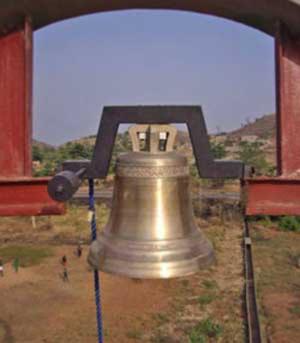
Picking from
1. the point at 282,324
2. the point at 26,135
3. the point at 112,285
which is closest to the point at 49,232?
the point at 112,285

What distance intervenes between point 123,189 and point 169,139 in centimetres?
29

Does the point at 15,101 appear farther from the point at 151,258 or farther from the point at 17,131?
the point at 151,258

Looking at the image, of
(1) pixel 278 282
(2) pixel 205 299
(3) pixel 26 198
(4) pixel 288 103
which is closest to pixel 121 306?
(2) pixel 205 299

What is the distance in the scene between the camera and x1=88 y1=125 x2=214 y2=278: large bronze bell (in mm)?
1600

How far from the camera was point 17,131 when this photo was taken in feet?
7.94

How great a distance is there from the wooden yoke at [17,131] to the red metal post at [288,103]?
4.35 feet

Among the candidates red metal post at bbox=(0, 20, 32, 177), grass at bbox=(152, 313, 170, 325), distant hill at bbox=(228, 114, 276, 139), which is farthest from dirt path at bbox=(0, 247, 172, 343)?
distant hill at bbox=(228, 114, 276, 139)

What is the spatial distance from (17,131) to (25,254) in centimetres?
1387

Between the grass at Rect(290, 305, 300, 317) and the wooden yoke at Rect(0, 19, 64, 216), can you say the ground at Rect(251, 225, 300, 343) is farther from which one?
the wooden yoke at Rect(0, 19, 64, 216)

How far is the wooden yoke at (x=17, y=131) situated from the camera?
2400mm

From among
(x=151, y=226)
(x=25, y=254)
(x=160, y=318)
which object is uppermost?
(x=151, y=226)

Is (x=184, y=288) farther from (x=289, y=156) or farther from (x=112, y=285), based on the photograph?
(x=289, y=156)

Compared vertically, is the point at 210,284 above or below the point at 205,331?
above

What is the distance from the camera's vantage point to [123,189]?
1.76 metres
